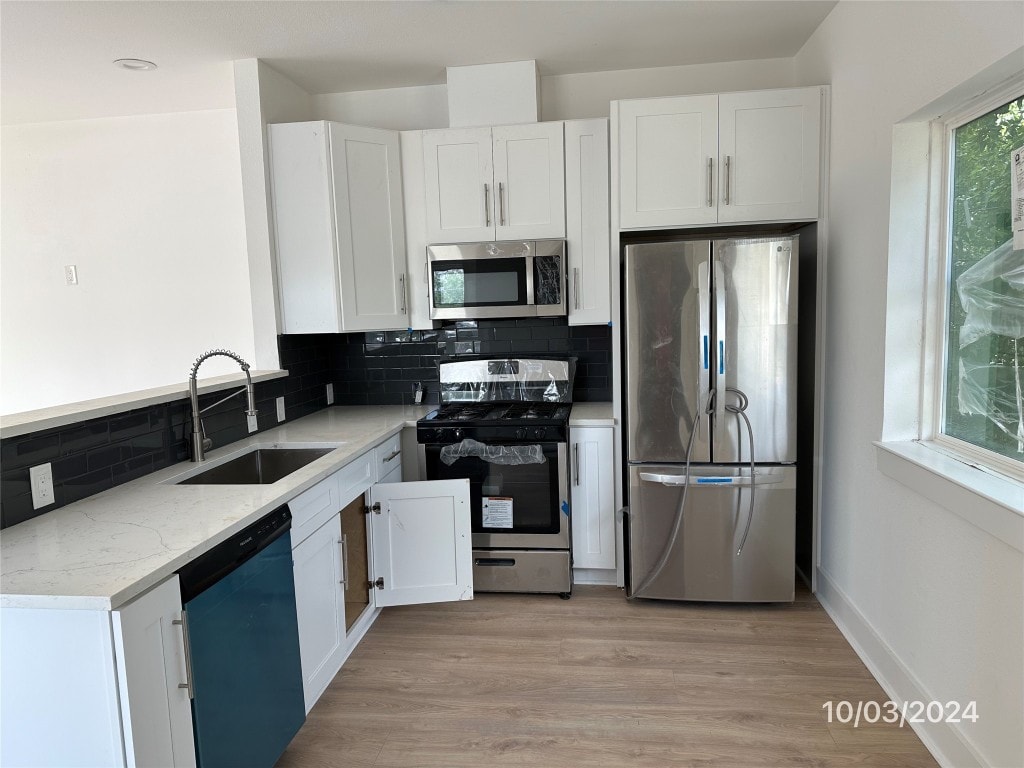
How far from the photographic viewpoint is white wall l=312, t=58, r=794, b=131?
3195 mm

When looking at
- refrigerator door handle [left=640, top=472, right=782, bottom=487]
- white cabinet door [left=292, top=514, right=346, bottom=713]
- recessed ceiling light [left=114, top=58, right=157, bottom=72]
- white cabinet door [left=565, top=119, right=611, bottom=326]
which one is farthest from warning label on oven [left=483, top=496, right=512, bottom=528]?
recessed ceiling light [left=114, top=58, right=157, bottom=72]

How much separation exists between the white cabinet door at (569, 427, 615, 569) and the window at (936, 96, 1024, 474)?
1.37 m

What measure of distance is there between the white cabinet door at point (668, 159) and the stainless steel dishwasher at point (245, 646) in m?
2.04

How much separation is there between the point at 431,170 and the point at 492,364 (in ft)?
3.44

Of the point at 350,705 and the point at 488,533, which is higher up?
the point at 488,533

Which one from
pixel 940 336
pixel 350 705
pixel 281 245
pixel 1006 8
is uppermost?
pixel 1006 8

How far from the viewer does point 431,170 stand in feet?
10.4

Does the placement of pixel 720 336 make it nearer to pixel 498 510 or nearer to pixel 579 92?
pixel 498 510

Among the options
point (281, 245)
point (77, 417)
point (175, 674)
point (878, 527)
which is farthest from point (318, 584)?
point (878, 527)

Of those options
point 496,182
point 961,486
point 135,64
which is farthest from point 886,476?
point 135,64

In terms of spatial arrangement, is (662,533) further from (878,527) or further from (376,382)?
(376,382)

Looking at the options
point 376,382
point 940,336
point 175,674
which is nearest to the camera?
point 175,674

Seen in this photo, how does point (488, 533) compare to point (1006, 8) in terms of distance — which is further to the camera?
point (488, 533)
